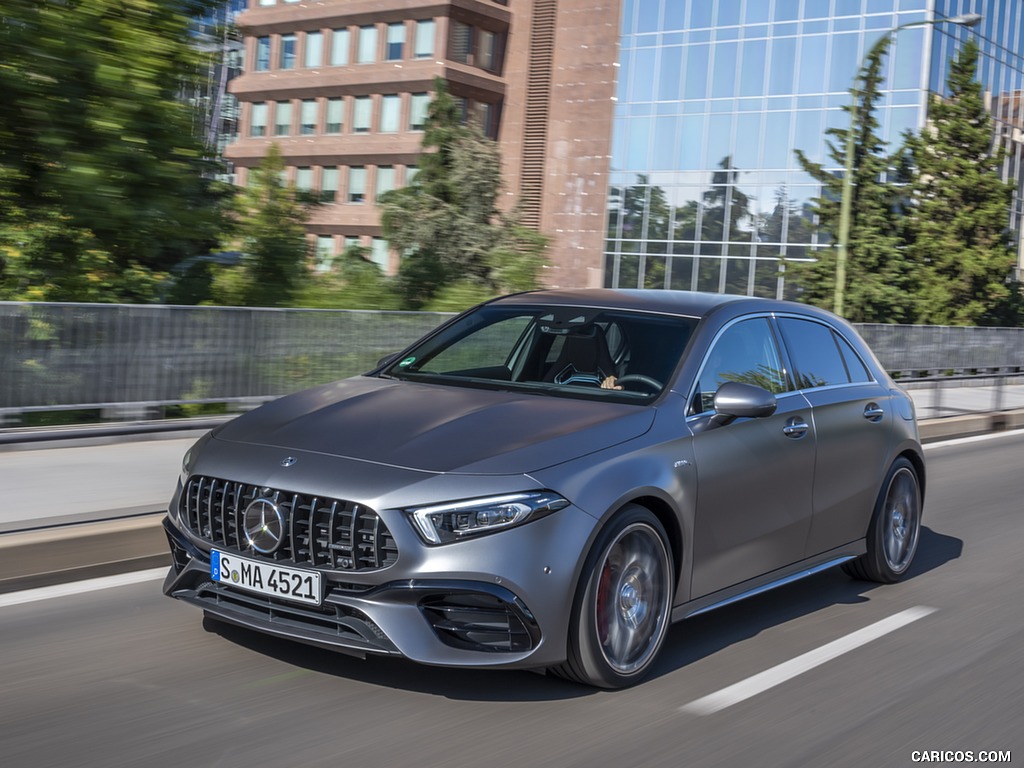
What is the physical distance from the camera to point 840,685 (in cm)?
505

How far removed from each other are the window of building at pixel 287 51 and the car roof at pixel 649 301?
57203 mm

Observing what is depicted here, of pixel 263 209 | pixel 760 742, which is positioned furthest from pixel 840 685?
pixel 263 209

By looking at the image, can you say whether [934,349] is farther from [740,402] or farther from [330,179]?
[330,179]

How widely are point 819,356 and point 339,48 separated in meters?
55.4

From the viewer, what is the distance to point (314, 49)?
60.0 meters

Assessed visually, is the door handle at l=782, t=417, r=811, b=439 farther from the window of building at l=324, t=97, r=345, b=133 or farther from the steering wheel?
the window of building at l=324, t=97, r=345, b=133

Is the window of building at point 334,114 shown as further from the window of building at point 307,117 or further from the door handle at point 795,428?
the door handle at point 795,428

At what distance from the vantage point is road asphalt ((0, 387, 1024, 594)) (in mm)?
6121

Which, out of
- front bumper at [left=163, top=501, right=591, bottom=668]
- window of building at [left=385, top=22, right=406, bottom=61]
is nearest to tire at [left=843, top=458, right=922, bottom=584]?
front bumper at [left=163, top=501, right=591, bottom=668]

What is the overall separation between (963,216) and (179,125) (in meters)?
31.7

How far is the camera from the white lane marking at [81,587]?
19.0ft

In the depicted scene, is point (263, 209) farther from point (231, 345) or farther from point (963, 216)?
point (963, 216)

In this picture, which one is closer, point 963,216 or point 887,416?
point 887,416

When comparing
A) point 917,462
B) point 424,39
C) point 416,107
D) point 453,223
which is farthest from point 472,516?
point 424,39
